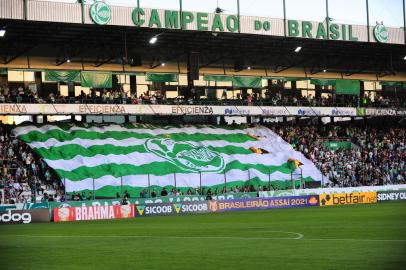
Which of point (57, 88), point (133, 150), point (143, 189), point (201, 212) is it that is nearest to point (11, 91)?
point (57, 88)

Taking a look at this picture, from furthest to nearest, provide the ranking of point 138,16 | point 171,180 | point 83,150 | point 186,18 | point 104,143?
1. point 186,18
2. point 138,16
3. point 104,143
4. point 83,150
5. point 171,180

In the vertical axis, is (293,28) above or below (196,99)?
above

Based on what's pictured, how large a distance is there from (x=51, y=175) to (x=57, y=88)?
13.4 m

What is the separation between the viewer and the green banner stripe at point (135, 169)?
50.5 meters

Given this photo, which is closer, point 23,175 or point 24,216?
point 24,216

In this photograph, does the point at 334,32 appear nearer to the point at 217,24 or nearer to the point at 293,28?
the point at 293,28

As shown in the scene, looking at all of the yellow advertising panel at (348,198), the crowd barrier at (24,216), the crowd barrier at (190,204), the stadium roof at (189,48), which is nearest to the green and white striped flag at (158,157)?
the crowd barrier at (190,204)

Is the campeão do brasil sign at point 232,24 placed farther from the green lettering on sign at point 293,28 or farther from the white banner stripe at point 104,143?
the white banner stripe at point 104,143

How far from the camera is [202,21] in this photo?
60.2 metres

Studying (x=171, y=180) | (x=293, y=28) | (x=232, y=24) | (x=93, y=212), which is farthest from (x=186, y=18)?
(x=93, y=212)

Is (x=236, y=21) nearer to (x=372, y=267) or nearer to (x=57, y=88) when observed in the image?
(x=57, y=88)

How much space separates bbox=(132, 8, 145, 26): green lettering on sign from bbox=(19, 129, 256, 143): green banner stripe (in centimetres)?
881

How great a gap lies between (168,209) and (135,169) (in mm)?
9681

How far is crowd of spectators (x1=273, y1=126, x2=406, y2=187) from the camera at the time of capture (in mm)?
60125
